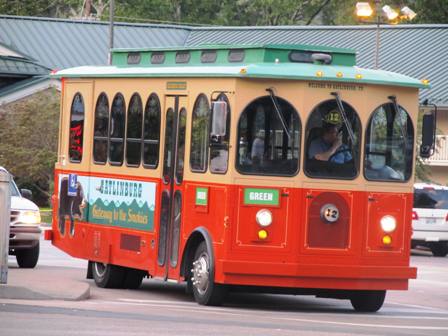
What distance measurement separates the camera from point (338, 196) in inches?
663

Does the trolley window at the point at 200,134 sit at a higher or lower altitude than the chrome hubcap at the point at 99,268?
higher

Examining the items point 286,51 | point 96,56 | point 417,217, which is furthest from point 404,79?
point 96,56

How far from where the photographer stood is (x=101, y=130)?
19719mm

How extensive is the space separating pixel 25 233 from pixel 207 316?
306 inches

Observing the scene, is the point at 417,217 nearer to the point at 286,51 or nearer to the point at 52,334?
the point at 286,51

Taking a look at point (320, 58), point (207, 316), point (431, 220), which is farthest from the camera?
point (431, 220)

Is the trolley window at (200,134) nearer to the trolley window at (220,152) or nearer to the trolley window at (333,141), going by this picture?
the trolley window at (220,152)

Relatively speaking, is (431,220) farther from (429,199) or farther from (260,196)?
(260,196)

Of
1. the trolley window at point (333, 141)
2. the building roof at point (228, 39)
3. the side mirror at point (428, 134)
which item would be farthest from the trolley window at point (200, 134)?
the building roof at point (228, 39)

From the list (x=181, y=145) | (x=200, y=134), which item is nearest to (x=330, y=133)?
(x=200, y=134)

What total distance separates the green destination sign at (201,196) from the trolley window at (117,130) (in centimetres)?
233

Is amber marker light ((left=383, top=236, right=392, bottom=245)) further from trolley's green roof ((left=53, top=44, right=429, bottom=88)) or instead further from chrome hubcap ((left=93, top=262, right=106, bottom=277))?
chrome hubcap ((left=93, top=262, right=106, bottom=277))

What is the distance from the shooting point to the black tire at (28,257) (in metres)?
22.5

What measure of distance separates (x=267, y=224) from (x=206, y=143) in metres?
1.25
